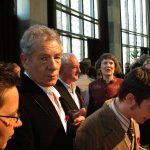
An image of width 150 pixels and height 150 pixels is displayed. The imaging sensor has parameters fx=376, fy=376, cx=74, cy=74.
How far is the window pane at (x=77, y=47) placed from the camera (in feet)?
33.8

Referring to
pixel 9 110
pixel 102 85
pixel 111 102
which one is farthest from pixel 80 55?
pixel 9 110

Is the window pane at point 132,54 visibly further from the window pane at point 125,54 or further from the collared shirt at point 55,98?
the collared shirt at point 55,98

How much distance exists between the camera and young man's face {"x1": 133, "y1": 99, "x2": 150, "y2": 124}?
2192 millimetres

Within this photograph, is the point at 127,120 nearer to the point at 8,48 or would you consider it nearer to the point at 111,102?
the point at 111,102

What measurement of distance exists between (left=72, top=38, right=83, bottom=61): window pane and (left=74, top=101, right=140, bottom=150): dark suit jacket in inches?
316

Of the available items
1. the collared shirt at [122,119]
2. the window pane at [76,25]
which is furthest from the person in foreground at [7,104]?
the window pane at [76,25]

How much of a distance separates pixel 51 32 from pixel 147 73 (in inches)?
24.4

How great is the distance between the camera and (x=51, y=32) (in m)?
2.21

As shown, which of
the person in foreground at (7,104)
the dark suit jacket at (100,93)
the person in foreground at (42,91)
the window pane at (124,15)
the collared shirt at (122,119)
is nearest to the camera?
the person in foreground at (7,104)

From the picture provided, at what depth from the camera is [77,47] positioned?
35.0ft

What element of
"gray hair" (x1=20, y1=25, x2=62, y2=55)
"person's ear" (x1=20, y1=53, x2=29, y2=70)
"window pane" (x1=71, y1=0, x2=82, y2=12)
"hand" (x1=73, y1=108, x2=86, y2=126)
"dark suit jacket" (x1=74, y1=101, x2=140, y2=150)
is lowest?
"dark suit jacket" (x1=74, y1=101, x2=140, y2=150)

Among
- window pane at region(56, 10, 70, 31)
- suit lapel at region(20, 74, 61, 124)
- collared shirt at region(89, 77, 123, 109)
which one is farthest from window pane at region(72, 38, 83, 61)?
suit lapel at region(20, 74, 61, 124)

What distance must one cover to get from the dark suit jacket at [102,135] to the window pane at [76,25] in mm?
8208

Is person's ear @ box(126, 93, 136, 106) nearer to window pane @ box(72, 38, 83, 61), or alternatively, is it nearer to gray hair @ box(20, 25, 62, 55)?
gray hair @ box(20, 25, 62, 55)
